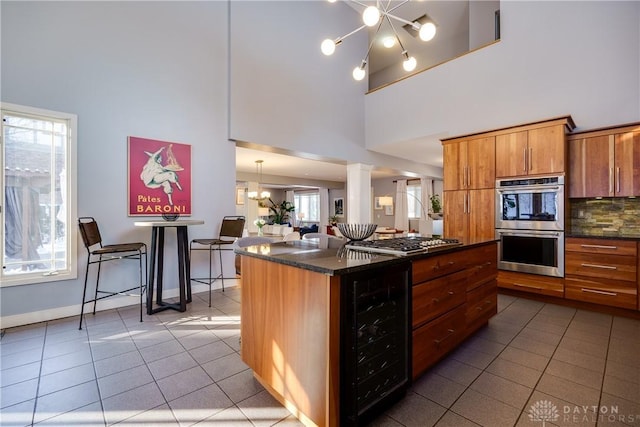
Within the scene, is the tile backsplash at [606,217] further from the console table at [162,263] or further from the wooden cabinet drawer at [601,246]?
the console table at [162,263]

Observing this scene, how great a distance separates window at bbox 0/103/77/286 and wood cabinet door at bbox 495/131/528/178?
16.2ft

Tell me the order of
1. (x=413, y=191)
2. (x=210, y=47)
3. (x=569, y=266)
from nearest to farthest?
1. (x=569, y=266)
2. (x=210, y=47)
3. (x=413, y=191)

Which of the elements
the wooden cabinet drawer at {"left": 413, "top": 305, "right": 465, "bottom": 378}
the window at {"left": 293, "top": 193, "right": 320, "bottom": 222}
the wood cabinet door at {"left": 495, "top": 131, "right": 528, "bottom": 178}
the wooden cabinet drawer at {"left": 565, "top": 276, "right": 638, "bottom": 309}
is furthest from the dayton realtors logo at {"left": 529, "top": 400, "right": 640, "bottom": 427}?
the window at {"left": 293, "top": 193, "right": 320, "bottom": 222}

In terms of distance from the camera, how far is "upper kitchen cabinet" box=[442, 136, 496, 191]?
388 cm

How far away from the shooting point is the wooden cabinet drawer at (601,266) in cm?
295

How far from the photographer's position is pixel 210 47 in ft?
13.0

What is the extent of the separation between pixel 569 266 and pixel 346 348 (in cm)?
334

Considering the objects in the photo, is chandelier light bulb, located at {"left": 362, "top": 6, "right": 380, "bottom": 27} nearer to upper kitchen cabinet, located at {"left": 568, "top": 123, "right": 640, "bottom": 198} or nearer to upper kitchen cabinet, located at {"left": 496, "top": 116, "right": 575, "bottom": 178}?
upper kitchen cabinet, located at {"left": 496, "top": 116, "right": 575, "bottom": 178}


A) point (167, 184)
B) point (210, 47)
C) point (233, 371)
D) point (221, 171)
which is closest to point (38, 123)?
point (167, 184)

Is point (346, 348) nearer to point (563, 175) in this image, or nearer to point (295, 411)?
Answer: point (295, 411)

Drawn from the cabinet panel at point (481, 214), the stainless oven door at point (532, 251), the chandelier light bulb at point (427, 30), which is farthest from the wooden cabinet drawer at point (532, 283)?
the chandelier light bulb at point (427, 30)

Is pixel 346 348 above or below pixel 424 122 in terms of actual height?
below

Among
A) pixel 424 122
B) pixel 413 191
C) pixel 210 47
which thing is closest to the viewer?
pixel 210 47

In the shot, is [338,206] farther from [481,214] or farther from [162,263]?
[162,263]
